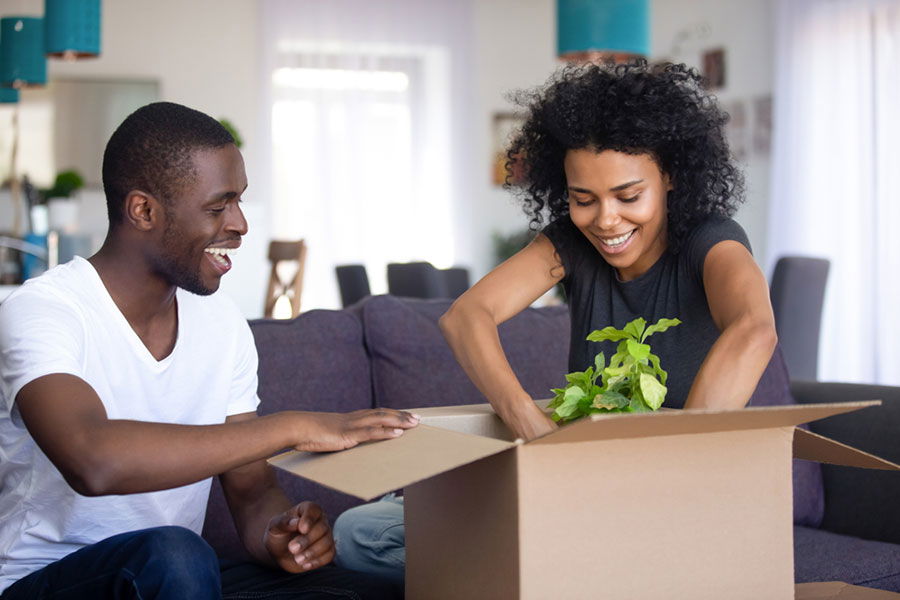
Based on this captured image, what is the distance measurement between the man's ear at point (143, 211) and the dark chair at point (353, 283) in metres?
2.82

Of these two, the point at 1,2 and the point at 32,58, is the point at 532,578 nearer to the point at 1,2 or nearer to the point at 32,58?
the point at 32,58

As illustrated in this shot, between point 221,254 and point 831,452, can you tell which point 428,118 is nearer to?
point 221,254

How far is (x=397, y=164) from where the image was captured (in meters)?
8.05

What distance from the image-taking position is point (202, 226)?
144 centimetres

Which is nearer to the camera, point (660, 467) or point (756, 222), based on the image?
point (660, 467)

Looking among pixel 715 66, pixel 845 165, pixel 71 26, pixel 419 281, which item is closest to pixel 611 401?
pixel 419 281

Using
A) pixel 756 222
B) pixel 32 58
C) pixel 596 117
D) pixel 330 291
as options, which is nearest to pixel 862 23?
pixel 756 222

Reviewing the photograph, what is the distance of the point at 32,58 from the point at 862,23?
446 cm

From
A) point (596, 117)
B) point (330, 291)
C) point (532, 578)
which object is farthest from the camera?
point (330, 291)

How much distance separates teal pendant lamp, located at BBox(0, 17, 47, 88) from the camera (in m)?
5.45

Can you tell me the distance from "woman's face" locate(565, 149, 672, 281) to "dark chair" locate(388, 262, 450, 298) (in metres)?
1.79

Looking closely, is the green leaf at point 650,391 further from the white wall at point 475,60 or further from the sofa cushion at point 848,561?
the white wall at point 475,60

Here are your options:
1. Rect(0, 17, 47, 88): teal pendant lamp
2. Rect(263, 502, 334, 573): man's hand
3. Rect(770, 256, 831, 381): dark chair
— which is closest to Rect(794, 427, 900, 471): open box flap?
Rect(263, 502, 334, 573): man's hand

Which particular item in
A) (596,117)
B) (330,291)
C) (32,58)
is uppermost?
(32,58)
